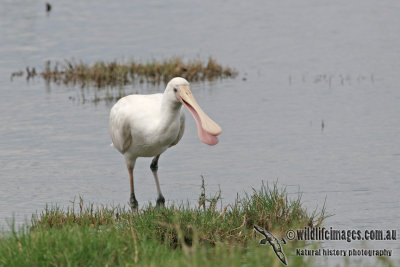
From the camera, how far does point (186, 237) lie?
8047 mm

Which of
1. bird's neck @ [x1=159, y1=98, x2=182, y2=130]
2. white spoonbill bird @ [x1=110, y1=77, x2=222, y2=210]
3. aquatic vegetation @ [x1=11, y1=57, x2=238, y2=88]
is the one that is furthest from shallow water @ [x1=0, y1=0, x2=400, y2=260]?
bird's neck @ [x1=159, y1=98, x2=182, y2=130]

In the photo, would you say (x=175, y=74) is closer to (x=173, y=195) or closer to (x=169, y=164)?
(x=169, y=164)

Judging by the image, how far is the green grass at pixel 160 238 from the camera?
6.07 meters

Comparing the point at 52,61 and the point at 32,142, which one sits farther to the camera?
the point at 52,61

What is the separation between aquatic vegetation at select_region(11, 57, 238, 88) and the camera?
18.6 meters

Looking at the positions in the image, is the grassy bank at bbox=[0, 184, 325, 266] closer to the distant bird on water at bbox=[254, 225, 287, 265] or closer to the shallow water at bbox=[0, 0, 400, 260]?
the distant bird on water at bbox=[254, 225, 287, 265]

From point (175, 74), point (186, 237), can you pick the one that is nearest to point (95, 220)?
point (186, 237)

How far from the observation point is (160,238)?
7824 millimetres

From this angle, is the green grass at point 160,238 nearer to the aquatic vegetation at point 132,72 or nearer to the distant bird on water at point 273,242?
the distant bird on water at point 273,242

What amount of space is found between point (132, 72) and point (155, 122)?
984 cm

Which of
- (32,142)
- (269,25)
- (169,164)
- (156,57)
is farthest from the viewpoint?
(269,25)

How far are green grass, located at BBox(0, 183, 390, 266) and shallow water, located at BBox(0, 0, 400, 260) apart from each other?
751 mm

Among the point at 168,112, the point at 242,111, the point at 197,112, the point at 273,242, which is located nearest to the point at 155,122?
the point at 168,112

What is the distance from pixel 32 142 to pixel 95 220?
5346mm
